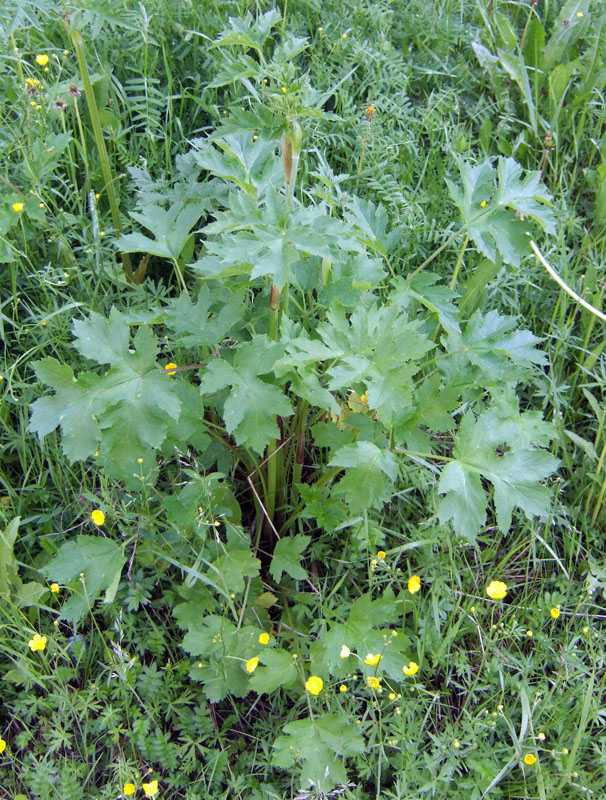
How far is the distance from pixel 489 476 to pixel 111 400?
927mm

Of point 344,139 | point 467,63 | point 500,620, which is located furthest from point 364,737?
point 467,63

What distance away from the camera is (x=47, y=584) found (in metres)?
2.16

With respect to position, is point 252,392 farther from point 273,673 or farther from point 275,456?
point 273,673

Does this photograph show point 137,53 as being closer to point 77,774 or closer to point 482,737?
point 77,774

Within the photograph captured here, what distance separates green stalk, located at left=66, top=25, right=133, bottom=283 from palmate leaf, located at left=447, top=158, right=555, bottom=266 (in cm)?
117

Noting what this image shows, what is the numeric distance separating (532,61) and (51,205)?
2156 millimetres

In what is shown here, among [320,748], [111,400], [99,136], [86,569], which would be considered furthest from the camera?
[99,136]

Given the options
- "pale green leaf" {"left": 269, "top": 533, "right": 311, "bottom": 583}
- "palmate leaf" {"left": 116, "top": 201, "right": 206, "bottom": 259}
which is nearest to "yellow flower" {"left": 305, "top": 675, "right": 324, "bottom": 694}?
"pale green leaf" {"left": 269, "top": 533, "right": 311, "bottom": 583}

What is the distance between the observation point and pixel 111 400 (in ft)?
5.54

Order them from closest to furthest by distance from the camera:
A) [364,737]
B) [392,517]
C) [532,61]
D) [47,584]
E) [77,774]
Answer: [77,774], [364,737], [47,584], [392,517], [532,61]

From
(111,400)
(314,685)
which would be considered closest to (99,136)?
(111,400)

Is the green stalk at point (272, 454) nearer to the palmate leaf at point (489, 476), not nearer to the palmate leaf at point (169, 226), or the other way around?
the palmate leaf at point (169, 226)

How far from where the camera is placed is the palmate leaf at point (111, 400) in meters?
1.68

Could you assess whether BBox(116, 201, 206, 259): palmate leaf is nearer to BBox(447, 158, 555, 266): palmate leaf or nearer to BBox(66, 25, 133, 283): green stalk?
BBox(66, 25, 133, 283): green stalk
